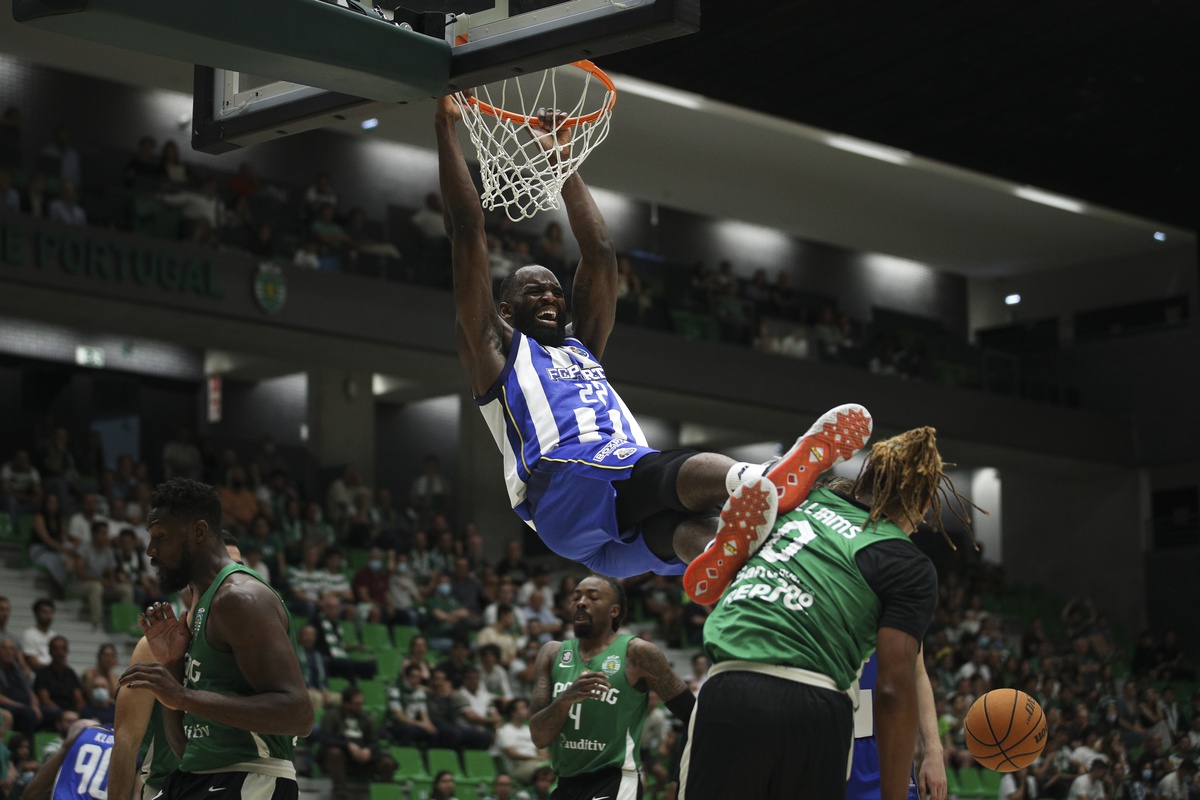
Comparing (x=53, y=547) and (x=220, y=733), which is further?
(x=53, y=547)

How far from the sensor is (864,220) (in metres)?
29.9

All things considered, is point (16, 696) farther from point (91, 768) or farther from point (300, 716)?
point (300, 716)

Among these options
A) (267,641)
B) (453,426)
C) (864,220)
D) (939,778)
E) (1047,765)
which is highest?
(864,220)

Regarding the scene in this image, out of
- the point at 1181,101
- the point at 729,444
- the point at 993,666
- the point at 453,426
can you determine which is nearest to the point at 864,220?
the point at 729,444

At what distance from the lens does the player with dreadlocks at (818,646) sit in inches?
166

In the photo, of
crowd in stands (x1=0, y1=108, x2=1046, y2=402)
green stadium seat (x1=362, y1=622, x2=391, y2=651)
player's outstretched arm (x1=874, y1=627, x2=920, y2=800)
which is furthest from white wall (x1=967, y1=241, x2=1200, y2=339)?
player's outstretched arm (x1=874, y1=627, x2=920, y2=800)

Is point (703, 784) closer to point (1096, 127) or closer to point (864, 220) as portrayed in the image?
point (1096, 127)

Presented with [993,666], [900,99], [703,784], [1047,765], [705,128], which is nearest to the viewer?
[703,784]

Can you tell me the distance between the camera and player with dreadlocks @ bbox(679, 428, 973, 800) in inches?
166

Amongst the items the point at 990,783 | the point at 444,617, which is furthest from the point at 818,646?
the point at 990,783

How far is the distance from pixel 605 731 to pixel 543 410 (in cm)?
249

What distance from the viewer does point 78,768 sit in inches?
302

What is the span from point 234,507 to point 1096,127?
48.9 feet

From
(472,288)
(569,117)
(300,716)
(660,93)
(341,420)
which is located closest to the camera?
(300,716)
